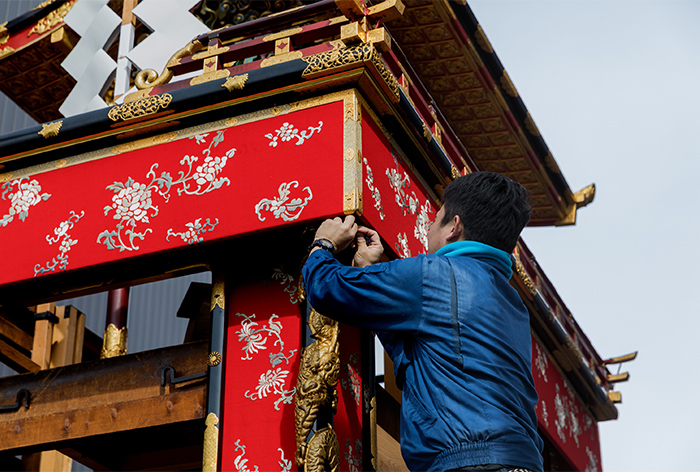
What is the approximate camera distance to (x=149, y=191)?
4.13 metres

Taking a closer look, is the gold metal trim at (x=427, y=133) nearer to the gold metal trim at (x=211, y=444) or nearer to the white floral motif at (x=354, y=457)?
the white floral motif at (x=354, y=457)

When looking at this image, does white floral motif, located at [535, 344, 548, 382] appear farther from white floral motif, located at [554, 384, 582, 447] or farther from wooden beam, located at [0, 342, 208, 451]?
wooden beam, located at [0, 342, 208, 451]

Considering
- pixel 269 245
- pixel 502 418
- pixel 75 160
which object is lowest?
pixel 502 418

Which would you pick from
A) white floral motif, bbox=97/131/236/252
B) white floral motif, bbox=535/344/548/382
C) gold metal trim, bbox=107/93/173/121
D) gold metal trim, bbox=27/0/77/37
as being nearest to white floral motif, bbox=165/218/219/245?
white floral motif, bbox=97/131/236/252

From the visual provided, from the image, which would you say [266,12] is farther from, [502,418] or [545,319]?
[502,418]

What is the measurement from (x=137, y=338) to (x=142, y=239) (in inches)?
230

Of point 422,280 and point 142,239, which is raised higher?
point 142,239

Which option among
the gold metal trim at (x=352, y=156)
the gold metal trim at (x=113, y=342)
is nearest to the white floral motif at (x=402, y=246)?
the gold metal trim at (x=352, y=156)

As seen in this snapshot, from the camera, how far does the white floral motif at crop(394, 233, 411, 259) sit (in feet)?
13.4

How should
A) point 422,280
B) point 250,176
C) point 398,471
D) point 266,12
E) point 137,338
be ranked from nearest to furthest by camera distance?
point 422,280, point 250,176, point 398,471, point 266,12, point 137,338

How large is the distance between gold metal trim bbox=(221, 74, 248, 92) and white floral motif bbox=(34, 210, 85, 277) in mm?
935

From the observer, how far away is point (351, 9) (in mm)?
4031

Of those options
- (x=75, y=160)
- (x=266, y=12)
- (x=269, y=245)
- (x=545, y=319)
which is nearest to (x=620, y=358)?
(x=545, y=319)

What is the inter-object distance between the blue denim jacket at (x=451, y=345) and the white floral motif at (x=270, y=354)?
3.43 ft
